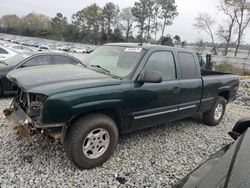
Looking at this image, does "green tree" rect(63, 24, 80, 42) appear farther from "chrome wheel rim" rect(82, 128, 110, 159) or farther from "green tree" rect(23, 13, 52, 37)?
"chrome wheel rim" rect(82, 128, 110, 159)

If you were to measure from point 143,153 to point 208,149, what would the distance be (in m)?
1.35

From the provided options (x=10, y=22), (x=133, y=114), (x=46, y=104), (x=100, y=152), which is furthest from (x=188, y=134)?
(x=10, y=22)

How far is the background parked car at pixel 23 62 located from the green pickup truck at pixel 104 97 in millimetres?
2472

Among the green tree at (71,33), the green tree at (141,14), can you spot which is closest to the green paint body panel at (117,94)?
the green tree at (141,14)

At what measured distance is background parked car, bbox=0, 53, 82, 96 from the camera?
21.0 ft

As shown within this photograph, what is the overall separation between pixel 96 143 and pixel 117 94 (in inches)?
30.2

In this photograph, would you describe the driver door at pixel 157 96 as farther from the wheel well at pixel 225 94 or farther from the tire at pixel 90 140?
the wheel well at pixel 225 94

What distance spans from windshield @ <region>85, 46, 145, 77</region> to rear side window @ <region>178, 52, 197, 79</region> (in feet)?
3.32

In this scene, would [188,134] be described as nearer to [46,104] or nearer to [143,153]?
[143,153]

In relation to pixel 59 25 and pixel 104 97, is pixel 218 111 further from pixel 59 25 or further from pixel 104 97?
pixel 59 25

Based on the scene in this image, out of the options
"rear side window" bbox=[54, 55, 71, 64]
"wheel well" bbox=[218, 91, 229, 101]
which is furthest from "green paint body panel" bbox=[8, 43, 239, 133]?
"rear side window" bbox=[54, 55, 71, 64]

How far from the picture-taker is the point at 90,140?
3281 mm

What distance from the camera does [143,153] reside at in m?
3.94

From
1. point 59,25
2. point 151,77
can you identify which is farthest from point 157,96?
point 59,25
